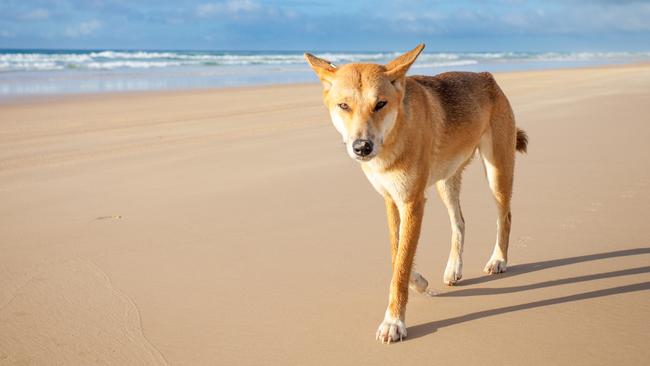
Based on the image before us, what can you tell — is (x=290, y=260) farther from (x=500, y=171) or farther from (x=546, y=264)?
(x=546, y=264)

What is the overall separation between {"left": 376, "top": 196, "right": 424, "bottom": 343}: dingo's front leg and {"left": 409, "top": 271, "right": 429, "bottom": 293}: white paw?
334mm

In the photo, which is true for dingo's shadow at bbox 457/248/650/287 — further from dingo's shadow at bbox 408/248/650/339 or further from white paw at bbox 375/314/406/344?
white paw at bbox 375/314/406/344

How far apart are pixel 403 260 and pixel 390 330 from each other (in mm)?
466

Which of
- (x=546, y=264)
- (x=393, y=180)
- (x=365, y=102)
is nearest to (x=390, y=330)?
(x=393, y=180)

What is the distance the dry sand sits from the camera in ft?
11.0

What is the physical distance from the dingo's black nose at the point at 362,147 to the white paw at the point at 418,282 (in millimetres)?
1082

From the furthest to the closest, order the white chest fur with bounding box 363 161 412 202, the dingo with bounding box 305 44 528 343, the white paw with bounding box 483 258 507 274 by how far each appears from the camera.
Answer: the white paw with bounding box 483 258 507 274 < the white chest fur with bounding box 363 161 412 202 < the dingo with bounding box 305 44 528 343

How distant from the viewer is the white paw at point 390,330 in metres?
3.41

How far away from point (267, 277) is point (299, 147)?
16.3 feet

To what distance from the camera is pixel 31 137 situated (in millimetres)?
10477

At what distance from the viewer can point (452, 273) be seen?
171 inches

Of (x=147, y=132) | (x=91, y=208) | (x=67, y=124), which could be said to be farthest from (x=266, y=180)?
(x=67, y=124)

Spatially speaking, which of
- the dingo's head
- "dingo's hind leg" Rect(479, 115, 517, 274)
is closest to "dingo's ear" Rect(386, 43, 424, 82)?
the dingo's head

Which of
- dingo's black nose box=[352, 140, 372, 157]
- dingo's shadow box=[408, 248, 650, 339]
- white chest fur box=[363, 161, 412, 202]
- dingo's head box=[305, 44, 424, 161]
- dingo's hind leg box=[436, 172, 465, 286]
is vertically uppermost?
dingo's head box=[305, 44, 424, 161]
